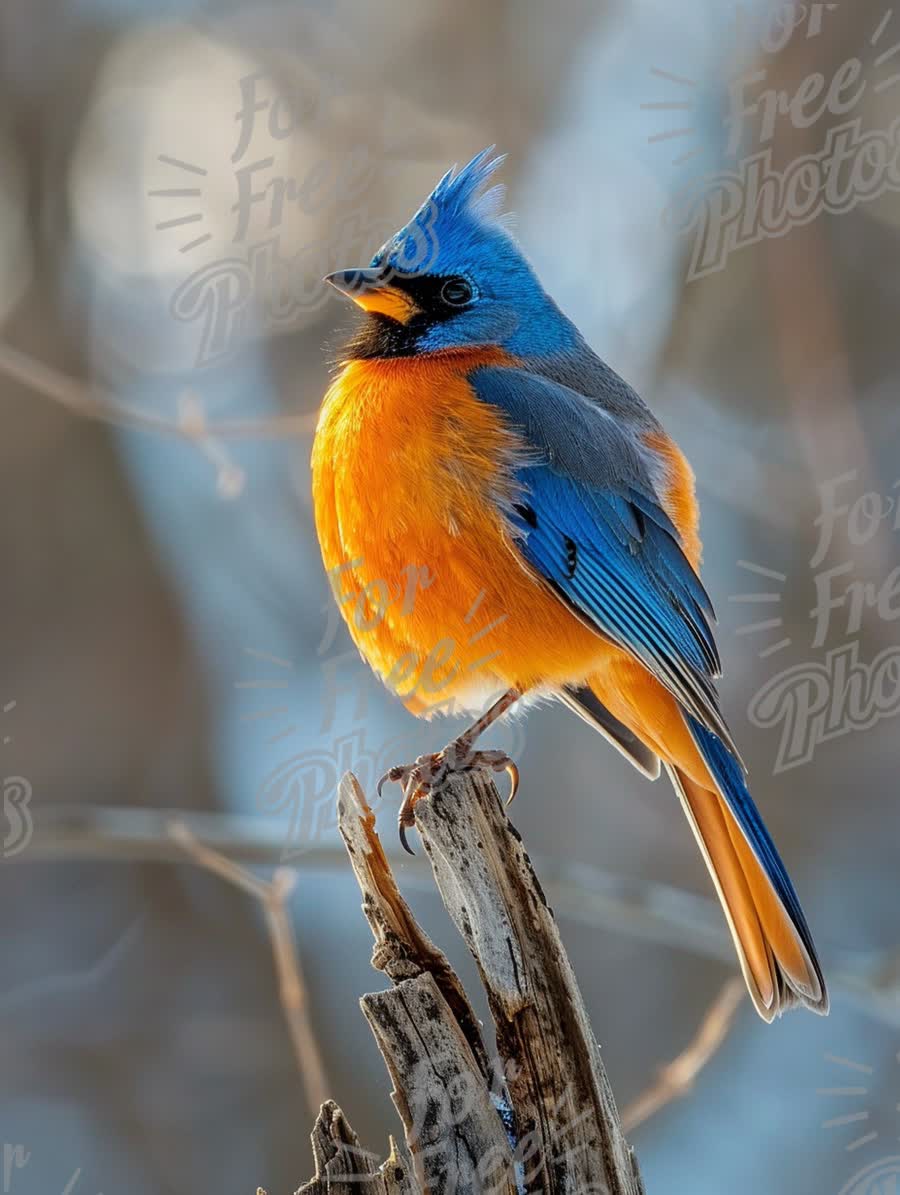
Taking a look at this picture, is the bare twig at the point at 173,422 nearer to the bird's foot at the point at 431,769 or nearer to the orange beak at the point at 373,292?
the orange beak at the point at 373,292

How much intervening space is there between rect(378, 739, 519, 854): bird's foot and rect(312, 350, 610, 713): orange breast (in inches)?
8.3

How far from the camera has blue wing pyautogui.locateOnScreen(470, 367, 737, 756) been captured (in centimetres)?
371

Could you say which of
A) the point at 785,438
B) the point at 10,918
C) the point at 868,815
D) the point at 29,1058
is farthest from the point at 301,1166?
the point at 785,438

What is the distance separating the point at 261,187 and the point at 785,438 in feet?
8.12

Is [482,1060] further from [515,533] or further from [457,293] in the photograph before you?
[457,293]

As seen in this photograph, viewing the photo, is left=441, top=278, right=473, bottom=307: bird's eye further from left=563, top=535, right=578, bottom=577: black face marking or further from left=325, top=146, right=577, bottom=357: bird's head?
left=563, top=535, right=578, bottom=577: black face marking

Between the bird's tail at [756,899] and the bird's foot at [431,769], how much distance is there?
1.97 ft

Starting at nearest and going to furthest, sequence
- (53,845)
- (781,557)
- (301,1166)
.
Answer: (53,845), (301,1166), (781,557)

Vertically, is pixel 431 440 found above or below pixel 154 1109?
above

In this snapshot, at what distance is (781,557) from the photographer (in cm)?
582

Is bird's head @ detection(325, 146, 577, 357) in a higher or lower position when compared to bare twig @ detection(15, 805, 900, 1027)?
higher

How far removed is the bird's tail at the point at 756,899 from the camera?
3621mm

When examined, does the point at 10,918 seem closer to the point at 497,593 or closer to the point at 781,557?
the point at 497,593
